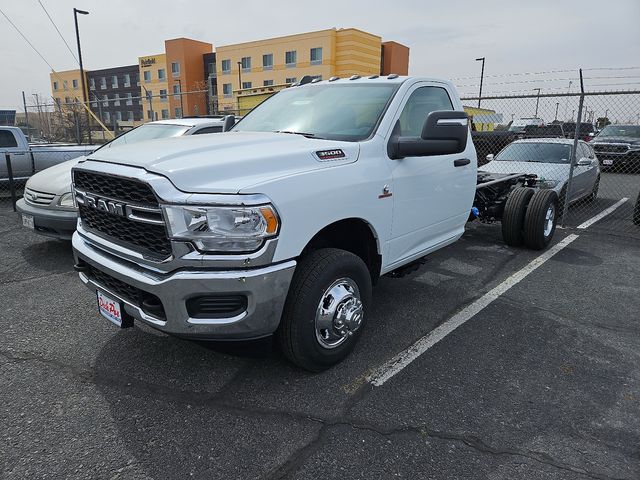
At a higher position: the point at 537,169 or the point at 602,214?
the point at 537,169

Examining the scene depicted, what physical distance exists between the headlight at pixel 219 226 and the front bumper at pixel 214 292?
0.47 ft

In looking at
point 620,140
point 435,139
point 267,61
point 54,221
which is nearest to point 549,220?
point 435,139

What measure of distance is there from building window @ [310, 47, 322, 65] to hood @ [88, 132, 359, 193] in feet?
145

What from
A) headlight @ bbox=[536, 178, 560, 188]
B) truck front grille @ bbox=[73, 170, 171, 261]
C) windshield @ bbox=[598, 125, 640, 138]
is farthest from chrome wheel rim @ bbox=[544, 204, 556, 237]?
windshield @ bbox=[598, 125, 640, 138]

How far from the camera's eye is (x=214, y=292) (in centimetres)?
245

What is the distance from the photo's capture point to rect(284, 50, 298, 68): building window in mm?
46494

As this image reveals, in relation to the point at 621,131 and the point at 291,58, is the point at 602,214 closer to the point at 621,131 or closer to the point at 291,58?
the point at 621,131

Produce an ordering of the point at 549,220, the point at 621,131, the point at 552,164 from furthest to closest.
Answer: the point at 621,131, the point at 552,164, the point at 549,220

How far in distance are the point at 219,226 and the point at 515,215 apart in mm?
5093

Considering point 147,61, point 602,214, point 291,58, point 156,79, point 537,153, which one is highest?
point 147,61

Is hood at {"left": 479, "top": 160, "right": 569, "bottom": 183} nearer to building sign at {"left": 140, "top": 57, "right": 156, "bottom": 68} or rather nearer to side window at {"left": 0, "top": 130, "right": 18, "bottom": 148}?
side window at {"left": 0, "top": 130, "right": 18, "bottom": 148}

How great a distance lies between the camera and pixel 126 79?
70938 millimetres

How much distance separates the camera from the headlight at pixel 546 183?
7805 mm

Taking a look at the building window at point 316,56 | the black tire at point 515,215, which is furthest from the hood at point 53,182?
the building window at point 316,56
